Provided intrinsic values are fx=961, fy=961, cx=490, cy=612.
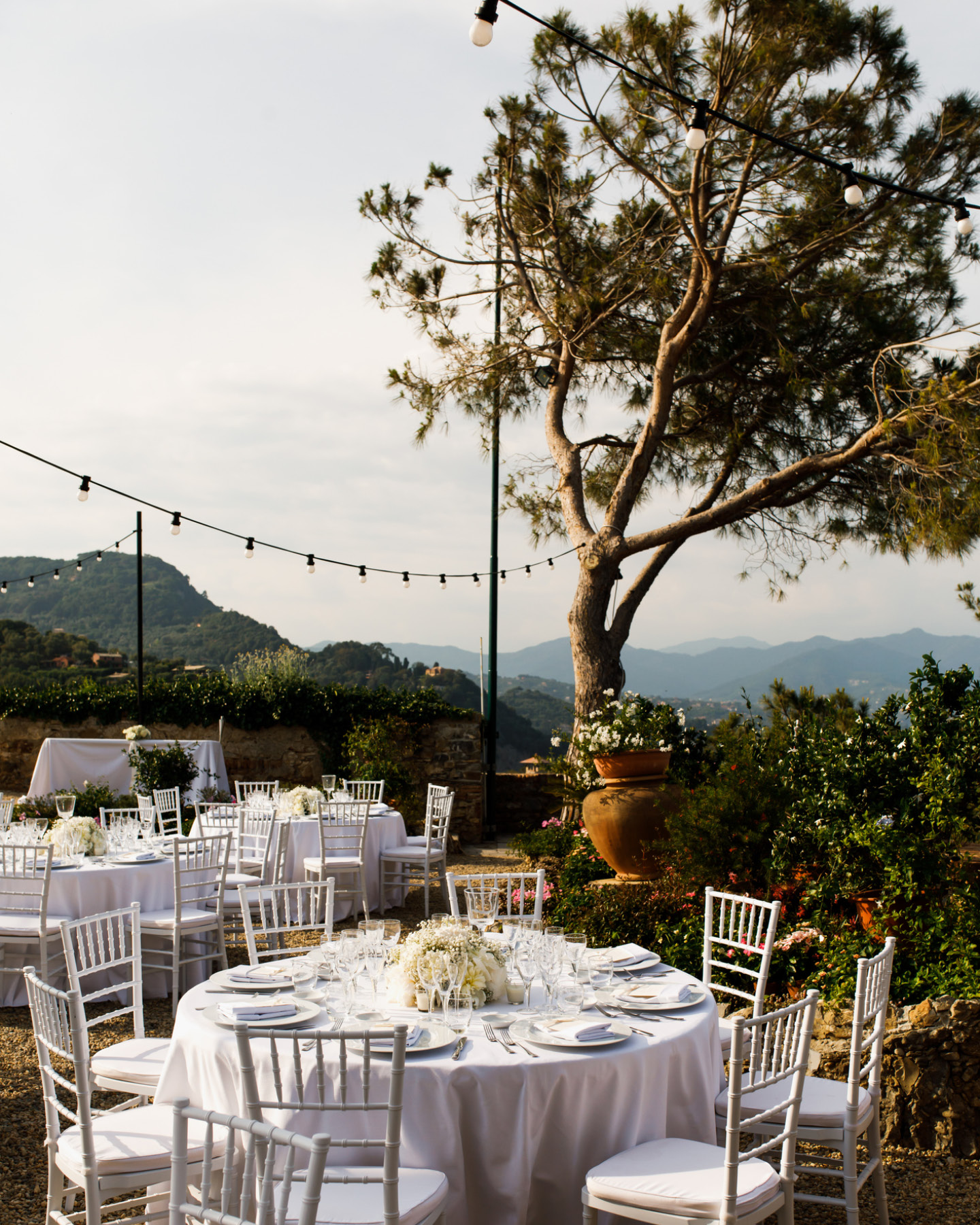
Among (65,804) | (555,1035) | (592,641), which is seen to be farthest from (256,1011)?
(592,641)

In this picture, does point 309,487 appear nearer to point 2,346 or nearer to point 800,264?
point 2,346

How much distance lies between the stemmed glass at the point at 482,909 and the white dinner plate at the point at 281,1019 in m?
0.71

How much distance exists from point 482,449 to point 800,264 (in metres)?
4.13

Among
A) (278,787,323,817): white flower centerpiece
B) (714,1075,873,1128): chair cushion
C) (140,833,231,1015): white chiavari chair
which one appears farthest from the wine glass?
(714,1075,873,1128): chair cushion

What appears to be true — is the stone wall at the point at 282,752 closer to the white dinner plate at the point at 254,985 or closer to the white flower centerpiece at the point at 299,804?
the white flower centerpiece at the point at 299,804

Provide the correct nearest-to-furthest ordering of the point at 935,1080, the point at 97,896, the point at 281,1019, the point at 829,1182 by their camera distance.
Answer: the point at 281,1019
the point at 829,1182
the point at 935,1080
the point at 97,896

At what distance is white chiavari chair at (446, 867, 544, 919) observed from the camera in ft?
→ 13.1

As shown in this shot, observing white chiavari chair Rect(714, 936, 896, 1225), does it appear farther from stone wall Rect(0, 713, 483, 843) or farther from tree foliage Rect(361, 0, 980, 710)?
stone wall Rect(0, 713, 483, 843)

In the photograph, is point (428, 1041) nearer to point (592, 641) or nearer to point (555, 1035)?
point (555, 1035)

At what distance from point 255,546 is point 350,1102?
9.63 m

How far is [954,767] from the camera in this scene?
13.8 ft

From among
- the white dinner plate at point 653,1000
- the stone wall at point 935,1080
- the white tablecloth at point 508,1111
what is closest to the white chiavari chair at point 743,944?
the white dinner plate at point 653,1000

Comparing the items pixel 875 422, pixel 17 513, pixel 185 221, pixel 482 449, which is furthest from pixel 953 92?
pixel 17 513

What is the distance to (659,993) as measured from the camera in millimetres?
2975
